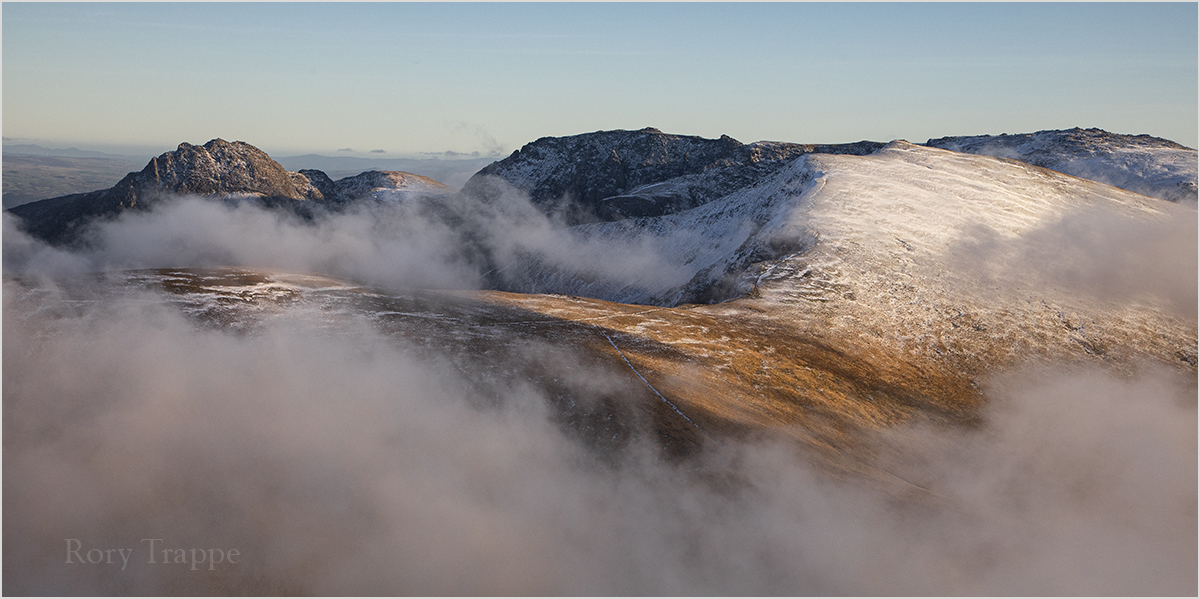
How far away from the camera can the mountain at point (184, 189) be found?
557 feet

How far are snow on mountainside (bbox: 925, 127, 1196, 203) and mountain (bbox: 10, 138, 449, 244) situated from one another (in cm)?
17689

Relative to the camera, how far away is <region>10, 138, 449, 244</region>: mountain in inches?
6688

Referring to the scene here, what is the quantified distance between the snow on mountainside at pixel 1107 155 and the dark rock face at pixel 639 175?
93.4 ft

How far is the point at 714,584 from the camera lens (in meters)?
19.3

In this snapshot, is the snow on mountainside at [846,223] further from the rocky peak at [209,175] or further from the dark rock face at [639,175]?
the rocky peak at [209,175]

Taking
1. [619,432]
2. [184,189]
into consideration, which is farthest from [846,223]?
[184,189]

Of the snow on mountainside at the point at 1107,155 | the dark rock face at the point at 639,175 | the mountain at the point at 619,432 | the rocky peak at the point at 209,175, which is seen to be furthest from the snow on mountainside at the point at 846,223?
the rocky peak at the point at 209,175

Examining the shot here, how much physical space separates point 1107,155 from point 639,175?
104782mm

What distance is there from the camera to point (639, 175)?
187 m

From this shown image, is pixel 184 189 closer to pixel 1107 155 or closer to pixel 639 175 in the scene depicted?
pixel 639 175

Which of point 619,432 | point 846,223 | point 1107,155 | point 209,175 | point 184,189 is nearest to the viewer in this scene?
point 619,432

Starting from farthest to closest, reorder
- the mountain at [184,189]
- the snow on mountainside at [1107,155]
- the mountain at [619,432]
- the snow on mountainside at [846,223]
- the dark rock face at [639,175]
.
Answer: the mountain at [184,189] → the dark rock face at [639,175] → the snow on mountainside at [1107,155] → the snow on mountainside at [846,223] → the mountain at [619,432]

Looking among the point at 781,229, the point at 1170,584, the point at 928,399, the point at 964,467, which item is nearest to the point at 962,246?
the point at 781,229

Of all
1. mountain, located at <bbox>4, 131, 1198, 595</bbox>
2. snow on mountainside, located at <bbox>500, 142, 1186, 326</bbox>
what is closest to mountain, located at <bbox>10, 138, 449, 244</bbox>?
snow on mountainside, located at <bbox>500, 142, 1186, 326</bbox>
